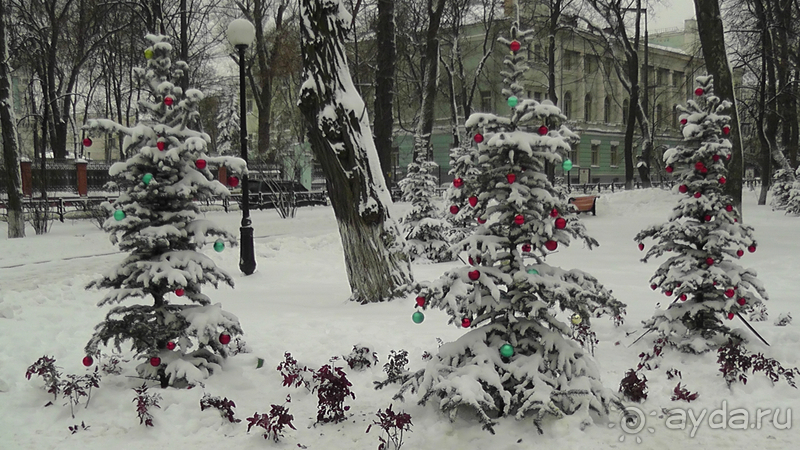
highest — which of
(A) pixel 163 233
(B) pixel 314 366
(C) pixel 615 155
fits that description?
(C) pixel 615 155

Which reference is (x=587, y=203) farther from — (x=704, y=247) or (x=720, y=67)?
(x=704, y=247)

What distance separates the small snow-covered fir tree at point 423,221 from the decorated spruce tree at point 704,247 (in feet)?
21.4

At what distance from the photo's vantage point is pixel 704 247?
19.9 ft

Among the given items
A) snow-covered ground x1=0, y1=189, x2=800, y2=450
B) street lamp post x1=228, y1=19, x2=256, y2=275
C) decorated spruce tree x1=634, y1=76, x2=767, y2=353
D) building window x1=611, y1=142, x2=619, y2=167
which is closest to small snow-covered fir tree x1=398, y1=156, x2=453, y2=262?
snow-covered ground x1=0, y1=189, x2=800, y2=450

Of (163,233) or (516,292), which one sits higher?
(163,233)

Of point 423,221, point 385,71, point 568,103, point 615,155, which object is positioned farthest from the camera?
point 615,155

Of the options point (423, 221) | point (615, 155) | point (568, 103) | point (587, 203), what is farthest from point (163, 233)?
point (615, 155)

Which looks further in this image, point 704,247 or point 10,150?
point 10,150

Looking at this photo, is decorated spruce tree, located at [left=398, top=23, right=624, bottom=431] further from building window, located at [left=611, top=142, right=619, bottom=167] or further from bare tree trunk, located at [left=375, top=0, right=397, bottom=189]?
building window, located at [left=611, top=142, right=619, bottom=167]

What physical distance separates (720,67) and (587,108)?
39356 millimetres

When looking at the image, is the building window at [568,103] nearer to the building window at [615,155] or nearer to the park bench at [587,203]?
the building window at [615,155]

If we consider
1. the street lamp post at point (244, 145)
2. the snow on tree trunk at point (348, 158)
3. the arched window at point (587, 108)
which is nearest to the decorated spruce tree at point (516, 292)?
the snow on tree trunk at point (348, 158)

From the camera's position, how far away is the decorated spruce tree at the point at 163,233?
4.88 m

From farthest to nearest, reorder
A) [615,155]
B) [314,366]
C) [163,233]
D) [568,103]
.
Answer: [615,155] → [568,103] → [314,366] → [163,233]
